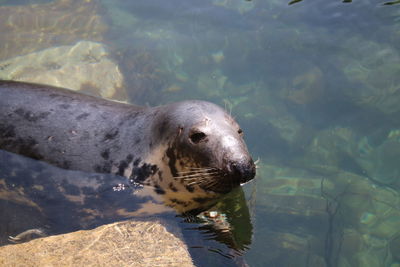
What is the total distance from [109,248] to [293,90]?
441 cm

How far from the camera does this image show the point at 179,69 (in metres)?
7.28

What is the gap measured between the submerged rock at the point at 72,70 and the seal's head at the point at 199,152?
10.8 feet

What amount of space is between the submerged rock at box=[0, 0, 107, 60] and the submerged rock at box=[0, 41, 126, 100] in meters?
0.54

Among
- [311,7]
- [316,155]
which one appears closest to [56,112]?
[316,155]

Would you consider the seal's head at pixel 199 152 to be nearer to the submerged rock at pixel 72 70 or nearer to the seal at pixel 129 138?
the seal at pixel 129 138

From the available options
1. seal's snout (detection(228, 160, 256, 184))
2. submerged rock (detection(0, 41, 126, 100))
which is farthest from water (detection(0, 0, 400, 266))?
seal's snout (detection(228, 160, 256, 184))

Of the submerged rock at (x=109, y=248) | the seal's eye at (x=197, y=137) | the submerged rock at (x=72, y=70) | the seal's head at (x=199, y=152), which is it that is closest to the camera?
the submerged rock at (x=109, y=248)

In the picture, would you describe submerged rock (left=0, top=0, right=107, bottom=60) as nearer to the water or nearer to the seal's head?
the water

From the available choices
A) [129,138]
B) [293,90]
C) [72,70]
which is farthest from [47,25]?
[129,138]

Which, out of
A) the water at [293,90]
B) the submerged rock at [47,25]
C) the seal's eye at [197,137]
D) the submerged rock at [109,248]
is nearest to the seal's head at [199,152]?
the seal's eye at [197,137]

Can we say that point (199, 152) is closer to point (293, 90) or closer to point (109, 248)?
point (109, 248)

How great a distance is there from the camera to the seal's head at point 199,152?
306cm

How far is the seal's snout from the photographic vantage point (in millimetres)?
2969

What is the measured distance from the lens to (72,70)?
6809 millimetres
